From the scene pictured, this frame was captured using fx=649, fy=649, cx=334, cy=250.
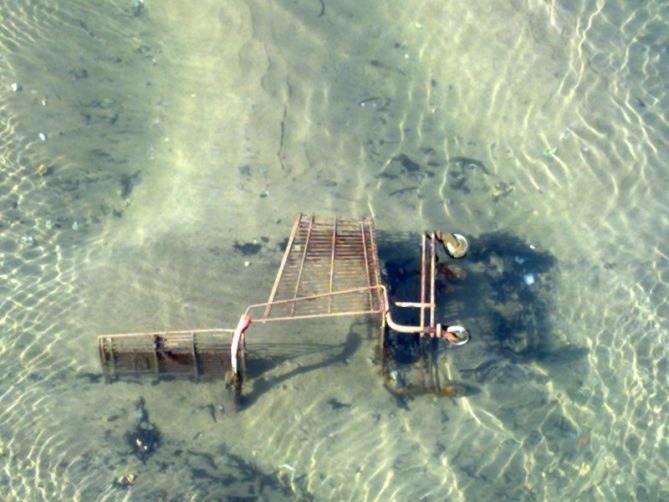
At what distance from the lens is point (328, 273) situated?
6605 millimetres

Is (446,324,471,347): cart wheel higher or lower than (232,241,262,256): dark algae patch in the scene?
higher

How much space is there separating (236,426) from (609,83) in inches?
232

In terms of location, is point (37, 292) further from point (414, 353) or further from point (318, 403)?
point (414, 353)

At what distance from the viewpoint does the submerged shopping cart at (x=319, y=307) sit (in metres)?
6.25

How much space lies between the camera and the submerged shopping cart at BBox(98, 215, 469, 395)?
625 cm

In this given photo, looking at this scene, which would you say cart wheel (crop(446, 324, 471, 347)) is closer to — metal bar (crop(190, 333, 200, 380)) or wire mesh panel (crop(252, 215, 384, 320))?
wire mesh panel (crop(252, 215, 384, 320))

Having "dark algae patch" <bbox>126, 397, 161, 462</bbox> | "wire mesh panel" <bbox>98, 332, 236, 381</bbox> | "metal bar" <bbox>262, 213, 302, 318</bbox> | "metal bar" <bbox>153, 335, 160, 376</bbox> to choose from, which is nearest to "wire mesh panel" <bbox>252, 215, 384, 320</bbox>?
"metal bar" <bbox>262, 213, 302, 318</bbox>

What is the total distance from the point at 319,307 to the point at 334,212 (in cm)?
117

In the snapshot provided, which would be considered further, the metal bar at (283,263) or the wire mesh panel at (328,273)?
the wire mesh panel at (328,273)

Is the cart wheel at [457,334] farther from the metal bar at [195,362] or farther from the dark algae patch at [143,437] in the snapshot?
the dark algae patch at [143,437]

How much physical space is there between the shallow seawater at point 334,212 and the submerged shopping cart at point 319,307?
0.19m

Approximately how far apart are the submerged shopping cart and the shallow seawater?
19 cm

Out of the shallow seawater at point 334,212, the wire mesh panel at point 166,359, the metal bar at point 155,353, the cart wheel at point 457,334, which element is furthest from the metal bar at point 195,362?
the cart wheel at point 457,334

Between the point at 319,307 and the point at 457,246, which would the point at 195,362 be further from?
the point at 457,246
